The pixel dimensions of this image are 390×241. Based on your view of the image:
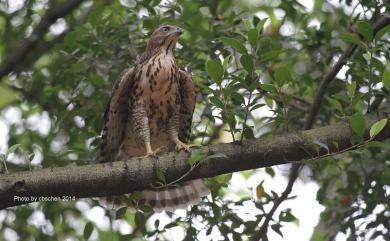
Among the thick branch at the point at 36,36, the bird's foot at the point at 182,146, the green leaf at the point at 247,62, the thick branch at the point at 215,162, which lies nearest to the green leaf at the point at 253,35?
the green leaf at the point at 247,62

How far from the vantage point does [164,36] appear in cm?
604

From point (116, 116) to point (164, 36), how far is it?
857 millimetres

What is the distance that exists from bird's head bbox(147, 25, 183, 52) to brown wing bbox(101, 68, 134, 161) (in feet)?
1.29

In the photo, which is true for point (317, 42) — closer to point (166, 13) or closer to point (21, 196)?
point (166, 13)

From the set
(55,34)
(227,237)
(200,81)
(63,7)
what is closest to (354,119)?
(227,237)

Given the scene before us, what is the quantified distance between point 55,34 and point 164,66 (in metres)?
2.44

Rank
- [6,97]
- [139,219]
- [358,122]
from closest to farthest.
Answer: [358,122] < [139,219] < [6,97]

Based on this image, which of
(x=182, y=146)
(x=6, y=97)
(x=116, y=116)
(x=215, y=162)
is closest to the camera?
(x=215, y=162)

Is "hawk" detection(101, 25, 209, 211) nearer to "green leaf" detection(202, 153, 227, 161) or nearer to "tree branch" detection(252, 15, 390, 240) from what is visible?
"tree branch" detection(252, 15, 390, 240)

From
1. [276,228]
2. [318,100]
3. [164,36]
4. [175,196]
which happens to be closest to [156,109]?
[164,36]

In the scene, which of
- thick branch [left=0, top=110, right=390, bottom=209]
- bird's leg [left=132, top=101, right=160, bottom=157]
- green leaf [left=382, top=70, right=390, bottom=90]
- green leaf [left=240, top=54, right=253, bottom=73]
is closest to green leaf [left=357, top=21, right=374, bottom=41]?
green leaf [left=382, top=70, right=390, bottom=90]

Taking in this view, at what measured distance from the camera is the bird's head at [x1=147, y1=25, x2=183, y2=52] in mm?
6047

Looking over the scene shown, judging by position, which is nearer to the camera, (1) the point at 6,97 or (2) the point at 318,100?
(2) the point at 318,100

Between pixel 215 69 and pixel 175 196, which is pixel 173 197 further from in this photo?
pixel 215 69
